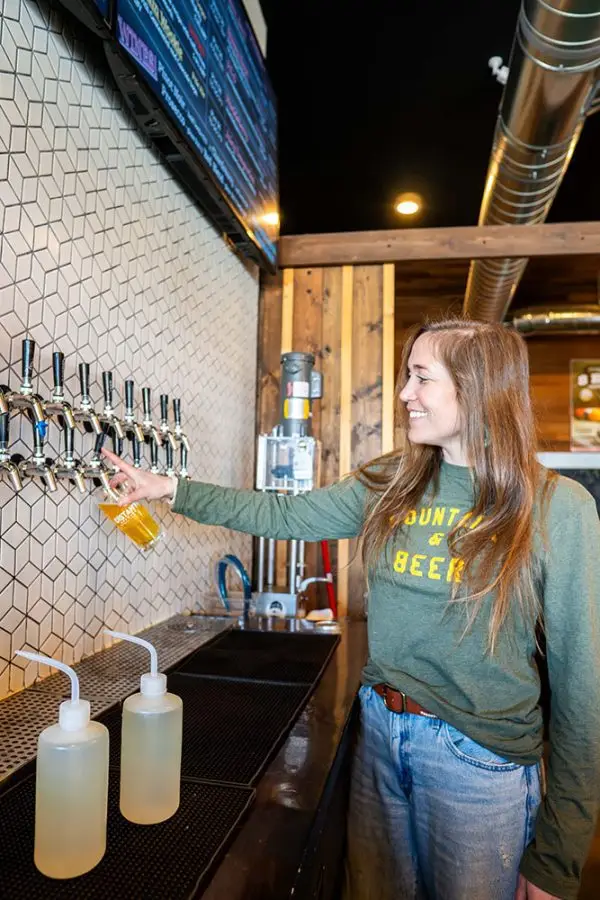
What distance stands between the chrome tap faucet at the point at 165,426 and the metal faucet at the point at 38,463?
517 millimetres

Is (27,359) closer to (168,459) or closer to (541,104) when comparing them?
(168,459)

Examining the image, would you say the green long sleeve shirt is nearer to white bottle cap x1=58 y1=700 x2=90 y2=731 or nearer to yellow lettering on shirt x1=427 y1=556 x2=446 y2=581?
yellow lettering on shirt x1=427 y1=556 x2=446 y2=581

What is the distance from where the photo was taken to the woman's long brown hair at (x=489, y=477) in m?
1.12

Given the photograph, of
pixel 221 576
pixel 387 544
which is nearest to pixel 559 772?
pixel 387 544

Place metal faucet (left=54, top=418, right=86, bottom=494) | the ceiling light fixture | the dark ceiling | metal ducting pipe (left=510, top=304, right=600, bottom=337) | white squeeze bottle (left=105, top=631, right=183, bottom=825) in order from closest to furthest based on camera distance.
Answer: white squeeze bottle (left=105, top=631, right=183, bottom=825), metal faucet (left=54, top=418, right=86, bottom=494), the dark ceiling, the ceiling light fixture, metal ducting pipe (left=510, top=304, right=600, bottom=337)

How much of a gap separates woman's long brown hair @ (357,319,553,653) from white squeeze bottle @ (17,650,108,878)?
69cm

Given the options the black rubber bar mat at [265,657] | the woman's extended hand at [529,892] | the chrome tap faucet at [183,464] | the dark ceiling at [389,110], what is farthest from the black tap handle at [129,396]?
the dark ceiling at [389,110]

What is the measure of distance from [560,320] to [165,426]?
4.46 meters

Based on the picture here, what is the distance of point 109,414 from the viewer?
1.51 m

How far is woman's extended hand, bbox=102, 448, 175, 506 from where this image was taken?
4.33 feet

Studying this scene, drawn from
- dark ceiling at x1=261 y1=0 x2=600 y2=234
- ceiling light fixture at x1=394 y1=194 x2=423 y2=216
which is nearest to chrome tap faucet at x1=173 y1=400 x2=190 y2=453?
dark ceiling at x1=261 y1=0 x2=600 y2=234

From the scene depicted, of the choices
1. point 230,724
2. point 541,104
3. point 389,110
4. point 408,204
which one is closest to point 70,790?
point 230,724

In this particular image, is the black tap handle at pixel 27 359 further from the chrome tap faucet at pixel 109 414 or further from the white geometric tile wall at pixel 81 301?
the chrome tap faucet at pixel 109 414

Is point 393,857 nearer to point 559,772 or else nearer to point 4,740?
point 559,772
